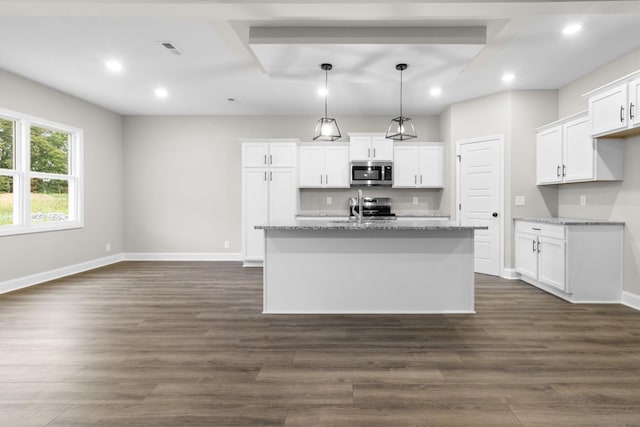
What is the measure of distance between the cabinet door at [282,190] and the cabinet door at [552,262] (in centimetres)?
381

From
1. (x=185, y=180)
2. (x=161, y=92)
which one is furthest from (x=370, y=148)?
(x=185, y=180)

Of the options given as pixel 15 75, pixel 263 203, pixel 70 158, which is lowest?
pixel 263 203

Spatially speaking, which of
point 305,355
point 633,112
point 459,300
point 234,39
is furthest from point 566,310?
point 234,39

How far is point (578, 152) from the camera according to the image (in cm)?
440

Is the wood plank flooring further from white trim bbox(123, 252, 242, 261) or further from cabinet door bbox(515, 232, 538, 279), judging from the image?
white trim bbox(123, 252, 242, 261)

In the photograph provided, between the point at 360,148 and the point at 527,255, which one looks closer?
the point at 527,255

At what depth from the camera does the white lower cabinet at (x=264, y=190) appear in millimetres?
6355

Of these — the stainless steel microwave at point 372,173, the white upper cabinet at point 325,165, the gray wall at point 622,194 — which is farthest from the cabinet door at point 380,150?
the gray wall at point 622,194

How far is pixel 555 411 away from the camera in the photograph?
1947 mm

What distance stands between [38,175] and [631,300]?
7.77 m

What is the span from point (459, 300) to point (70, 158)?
623 centimetres

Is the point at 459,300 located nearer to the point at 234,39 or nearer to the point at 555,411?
the point at 555,411

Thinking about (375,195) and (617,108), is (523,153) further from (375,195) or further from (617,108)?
(375,195)

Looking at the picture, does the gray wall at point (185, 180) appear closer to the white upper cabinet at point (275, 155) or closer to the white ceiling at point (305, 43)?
the white upper cabinet at point (275, 155)
